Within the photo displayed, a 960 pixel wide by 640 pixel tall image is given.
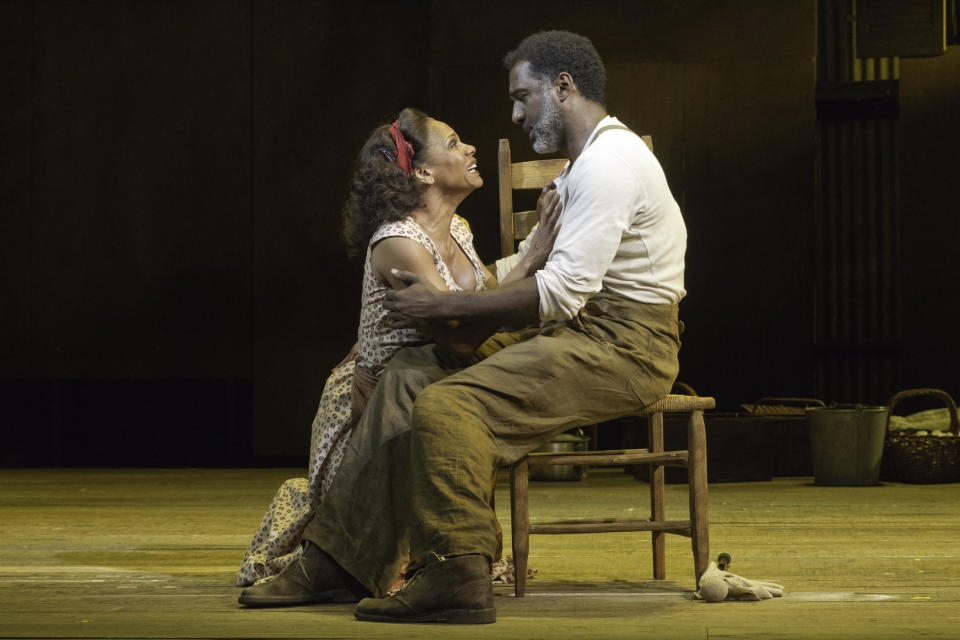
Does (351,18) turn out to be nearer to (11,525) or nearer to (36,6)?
(36,6)

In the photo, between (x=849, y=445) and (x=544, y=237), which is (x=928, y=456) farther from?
(x=544, y=237)

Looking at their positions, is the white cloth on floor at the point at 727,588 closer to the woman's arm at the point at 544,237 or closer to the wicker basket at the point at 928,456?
the woman's arm at the point at 544,237

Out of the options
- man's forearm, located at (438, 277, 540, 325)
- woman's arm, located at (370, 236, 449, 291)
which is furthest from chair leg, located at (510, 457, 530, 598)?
woman's arm, located at (370, 236, 449, 291)

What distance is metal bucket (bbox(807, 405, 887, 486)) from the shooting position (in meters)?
5.54

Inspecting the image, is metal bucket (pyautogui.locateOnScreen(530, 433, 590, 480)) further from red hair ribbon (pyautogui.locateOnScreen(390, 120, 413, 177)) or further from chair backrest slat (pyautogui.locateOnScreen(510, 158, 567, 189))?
red hair ribbon (pyautogui.locateOnScreen(390, 120, 413, 177))

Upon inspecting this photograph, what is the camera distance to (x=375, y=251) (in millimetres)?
3090

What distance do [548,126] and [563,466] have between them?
3250 mm

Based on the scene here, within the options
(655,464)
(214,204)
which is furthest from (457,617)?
(214,204)

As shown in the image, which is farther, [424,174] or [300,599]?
[424,174]

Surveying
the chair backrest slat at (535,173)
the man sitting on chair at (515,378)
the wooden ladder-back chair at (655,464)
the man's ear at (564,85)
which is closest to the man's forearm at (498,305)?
the man sitting on chair at (515,378)

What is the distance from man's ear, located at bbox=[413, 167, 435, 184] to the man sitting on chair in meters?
0.33

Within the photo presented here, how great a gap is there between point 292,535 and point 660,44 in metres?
4.12

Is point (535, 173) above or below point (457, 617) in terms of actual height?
above

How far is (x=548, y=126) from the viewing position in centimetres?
303
